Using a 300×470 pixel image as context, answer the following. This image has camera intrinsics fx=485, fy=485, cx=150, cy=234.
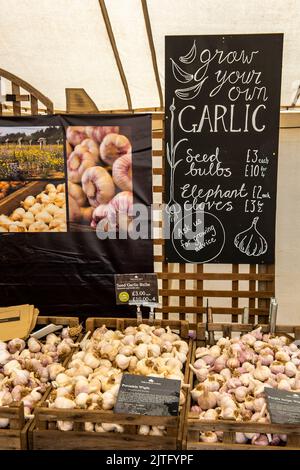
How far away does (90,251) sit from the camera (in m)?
2.73

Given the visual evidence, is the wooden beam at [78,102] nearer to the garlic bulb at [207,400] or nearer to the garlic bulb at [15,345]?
the garlic bulb at [15,345]

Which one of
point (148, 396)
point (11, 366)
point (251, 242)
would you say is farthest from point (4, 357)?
point (251, 242)

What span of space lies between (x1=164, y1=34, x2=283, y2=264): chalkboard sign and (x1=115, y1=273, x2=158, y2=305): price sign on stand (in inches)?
15.2

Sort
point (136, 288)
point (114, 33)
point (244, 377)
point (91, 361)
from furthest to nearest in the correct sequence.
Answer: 1. point (114, 33)
2. point (136, 288)
3. point (91, 361)
4. point (244, 377)

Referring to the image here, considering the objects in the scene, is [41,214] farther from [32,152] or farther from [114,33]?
[114,33]

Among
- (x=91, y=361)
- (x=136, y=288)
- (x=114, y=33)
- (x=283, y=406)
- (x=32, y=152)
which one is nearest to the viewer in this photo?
(x=283, y=406)

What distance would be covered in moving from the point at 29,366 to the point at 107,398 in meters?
0.49

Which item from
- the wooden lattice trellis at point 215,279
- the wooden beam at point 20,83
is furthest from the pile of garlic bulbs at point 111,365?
the wooden beam at point 20,83

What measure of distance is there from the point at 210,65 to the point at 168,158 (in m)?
0.52

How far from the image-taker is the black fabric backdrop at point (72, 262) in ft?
8.63

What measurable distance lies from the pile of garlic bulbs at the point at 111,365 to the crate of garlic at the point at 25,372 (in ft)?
0.30

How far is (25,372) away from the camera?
1892mm

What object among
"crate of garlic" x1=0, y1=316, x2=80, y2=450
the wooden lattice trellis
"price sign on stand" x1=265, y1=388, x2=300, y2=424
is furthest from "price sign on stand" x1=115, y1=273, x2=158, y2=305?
"price sign on stand" x1=265, y1=388, x2=300, y2=424
